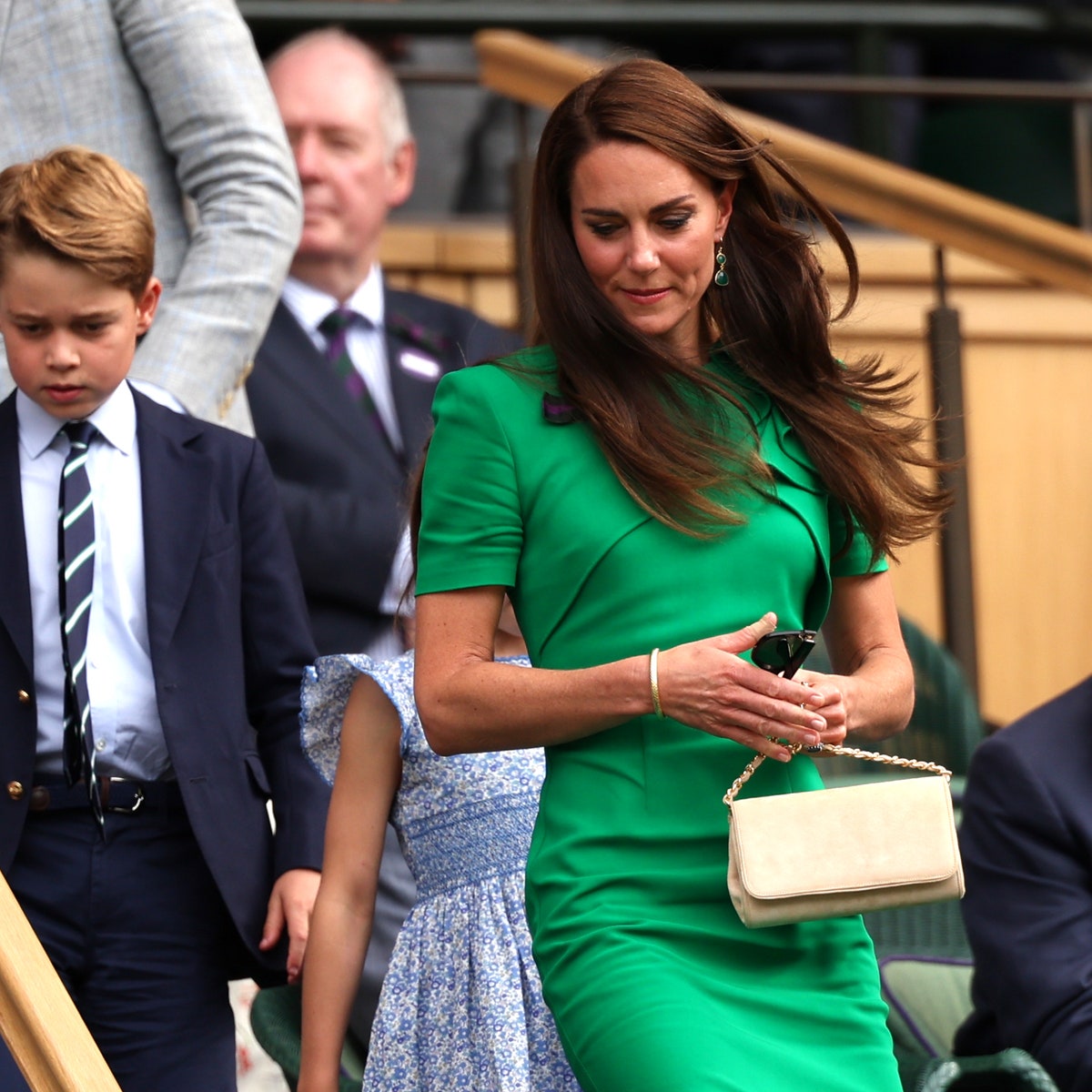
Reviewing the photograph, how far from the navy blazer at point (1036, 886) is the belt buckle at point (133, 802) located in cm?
141

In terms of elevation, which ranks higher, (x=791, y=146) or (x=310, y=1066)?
(x=791, y=146)

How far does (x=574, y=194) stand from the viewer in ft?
7.52

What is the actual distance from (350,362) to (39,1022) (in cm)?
207

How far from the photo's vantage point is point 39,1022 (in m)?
2.17

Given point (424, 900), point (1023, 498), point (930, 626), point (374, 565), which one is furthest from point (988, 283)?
point (424, 900)

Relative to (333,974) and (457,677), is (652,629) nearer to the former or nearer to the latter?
(457,677)

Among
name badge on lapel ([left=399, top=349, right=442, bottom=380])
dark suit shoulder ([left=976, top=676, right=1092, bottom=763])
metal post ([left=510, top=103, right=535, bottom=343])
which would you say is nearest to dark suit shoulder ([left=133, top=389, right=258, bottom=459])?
name badge on lapel ([left=399, top=349, right=442, bottom=380])

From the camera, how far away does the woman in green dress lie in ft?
6.75

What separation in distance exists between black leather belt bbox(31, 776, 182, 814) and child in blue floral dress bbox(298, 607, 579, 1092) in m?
0.20

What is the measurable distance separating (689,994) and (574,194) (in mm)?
886

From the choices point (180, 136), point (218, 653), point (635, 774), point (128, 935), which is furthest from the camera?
point (180, 136)

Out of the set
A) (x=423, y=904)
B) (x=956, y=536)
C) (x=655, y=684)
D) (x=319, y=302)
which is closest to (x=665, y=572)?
(x=655, y=684)

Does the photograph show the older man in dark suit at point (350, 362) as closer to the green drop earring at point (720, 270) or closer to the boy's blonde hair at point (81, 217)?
the boy's blonde hair at point (81, 217)

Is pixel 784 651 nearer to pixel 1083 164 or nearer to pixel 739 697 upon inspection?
pixel 739 697
